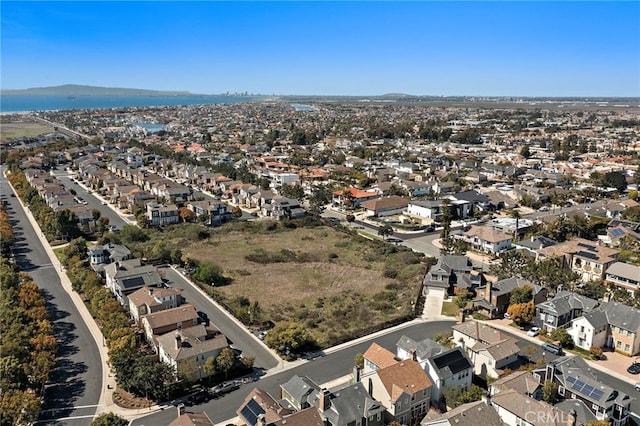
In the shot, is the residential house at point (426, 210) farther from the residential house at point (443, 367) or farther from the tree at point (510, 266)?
the residential house at point (443, 367)

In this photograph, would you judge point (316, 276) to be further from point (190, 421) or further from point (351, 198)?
point (351, 198)

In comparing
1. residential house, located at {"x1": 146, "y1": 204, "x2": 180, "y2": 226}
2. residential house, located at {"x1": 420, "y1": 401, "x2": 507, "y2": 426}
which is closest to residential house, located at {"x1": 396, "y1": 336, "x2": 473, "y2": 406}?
residential house, located at {"x1": 420, "y1": 401, "x2": 507, "y2": 426}

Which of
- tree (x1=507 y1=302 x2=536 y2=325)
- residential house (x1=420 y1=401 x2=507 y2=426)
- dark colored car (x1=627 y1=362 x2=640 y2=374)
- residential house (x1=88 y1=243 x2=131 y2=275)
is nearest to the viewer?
residential house (x1=420 y1=401 x2=507 y2=426)

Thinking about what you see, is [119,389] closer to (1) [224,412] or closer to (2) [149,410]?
(2) [149,410]

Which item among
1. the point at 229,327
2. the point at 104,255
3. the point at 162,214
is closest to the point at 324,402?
the point at 229,327

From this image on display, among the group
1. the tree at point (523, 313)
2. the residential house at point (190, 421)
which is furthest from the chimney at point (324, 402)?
the tree at point (523, 313)

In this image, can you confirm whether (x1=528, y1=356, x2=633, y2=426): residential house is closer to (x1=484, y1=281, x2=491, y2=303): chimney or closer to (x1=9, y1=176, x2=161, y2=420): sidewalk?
(x1=484, y1=281, x2=491, y2=303): chimney
